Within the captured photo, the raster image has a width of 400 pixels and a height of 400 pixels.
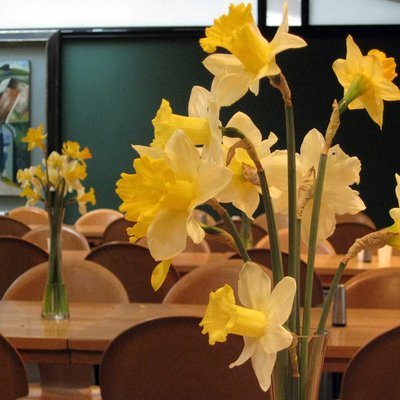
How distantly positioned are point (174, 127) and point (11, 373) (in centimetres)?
165

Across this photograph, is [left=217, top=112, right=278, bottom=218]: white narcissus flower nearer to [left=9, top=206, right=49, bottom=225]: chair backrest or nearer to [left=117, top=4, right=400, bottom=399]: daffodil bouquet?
[left=117, top=4, right=400, bottom=399]: daffodil bouquet

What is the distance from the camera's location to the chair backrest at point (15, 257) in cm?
484

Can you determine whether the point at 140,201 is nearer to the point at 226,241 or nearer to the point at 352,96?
the point at 226,241

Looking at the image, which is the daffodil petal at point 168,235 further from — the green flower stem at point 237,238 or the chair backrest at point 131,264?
the chair backrest at point 131,264

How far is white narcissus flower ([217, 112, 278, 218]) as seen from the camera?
3.56 feet

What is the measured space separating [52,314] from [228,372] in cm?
106

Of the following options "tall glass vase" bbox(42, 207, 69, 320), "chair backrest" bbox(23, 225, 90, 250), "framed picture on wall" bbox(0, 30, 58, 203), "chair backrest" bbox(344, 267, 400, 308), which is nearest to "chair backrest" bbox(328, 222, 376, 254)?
"chair backrest" bbox(23, 225, 90, 250)

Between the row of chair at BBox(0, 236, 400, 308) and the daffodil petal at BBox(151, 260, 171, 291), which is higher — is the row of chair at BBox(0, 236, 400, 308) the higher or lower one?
the lower one

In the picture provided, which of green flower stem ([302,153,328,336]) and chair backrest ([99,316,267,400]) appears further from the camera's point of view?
chair backrest ([99,316,267,400])

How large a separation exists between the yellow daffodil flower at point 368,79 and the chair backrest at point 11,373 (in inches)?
61.6

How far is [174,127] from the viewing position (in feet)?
3.24

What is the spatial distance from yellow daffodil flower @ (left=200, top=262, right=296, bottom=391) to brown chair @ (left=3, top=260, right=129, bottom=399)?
8.63ft

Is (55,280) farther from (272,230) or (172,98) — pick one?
(172,98)

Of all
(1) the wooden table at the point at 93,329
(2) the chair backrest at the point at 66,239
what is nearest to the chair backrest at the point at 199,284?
(1) the wooden table at the point at 93,329
